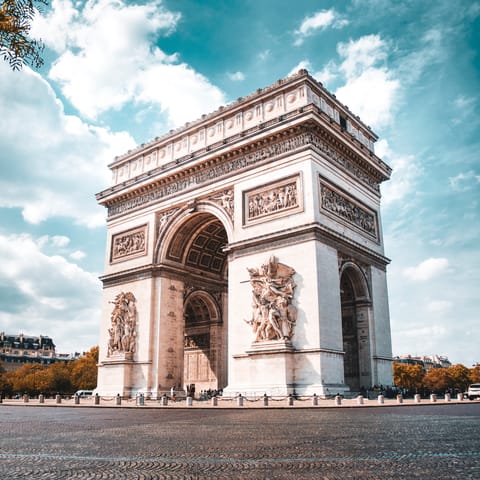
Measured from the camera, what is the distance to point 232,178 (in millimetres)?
26562

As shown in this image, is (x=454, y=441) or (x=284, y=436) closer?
(x=454, y=441)

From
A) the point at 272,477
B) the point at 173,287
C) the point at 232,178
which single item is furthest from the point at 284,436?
the point at 173,287

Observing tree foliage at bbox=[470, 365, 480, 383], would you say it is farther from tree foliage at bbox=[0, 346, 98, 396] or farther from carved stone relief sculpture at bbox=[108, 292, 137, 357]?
carved stone relief sculpture at bbox=[108, 292, 137, 357]

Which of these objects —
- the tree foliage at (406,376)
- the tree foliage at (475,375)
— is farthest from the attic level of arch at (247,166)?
the tree foliage at (475,375)

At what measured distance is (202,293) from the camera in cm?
3178

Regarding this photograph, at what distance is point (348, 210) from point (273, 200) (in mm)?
4078

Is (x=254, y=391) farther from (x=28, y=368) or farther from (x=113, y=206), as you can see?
(x=28, y=368)

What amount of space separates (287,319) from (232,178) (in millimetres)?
8023

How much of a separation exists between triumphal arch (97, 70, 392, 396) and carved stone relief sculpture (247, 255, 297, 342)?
2.1 inches

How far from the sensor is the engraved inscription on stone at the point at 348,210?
24250mm

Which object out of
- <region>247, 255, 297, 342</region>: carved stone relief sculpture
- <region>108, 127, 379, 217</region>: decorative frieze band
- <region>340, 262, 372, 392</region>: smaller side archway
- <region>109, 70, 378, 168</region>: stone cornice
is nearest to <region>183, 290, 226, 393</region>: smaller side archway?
<region>108, 127, 379, 217</region>: decorative frieze band

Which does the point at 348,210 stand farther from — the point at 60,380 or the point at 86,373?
the point at 60,380

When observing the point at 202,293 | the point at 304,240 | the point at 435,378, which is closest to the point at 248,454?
the point at 304,240

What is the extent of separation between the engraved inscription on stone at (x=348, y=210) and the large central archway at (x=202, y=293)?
7.11m
